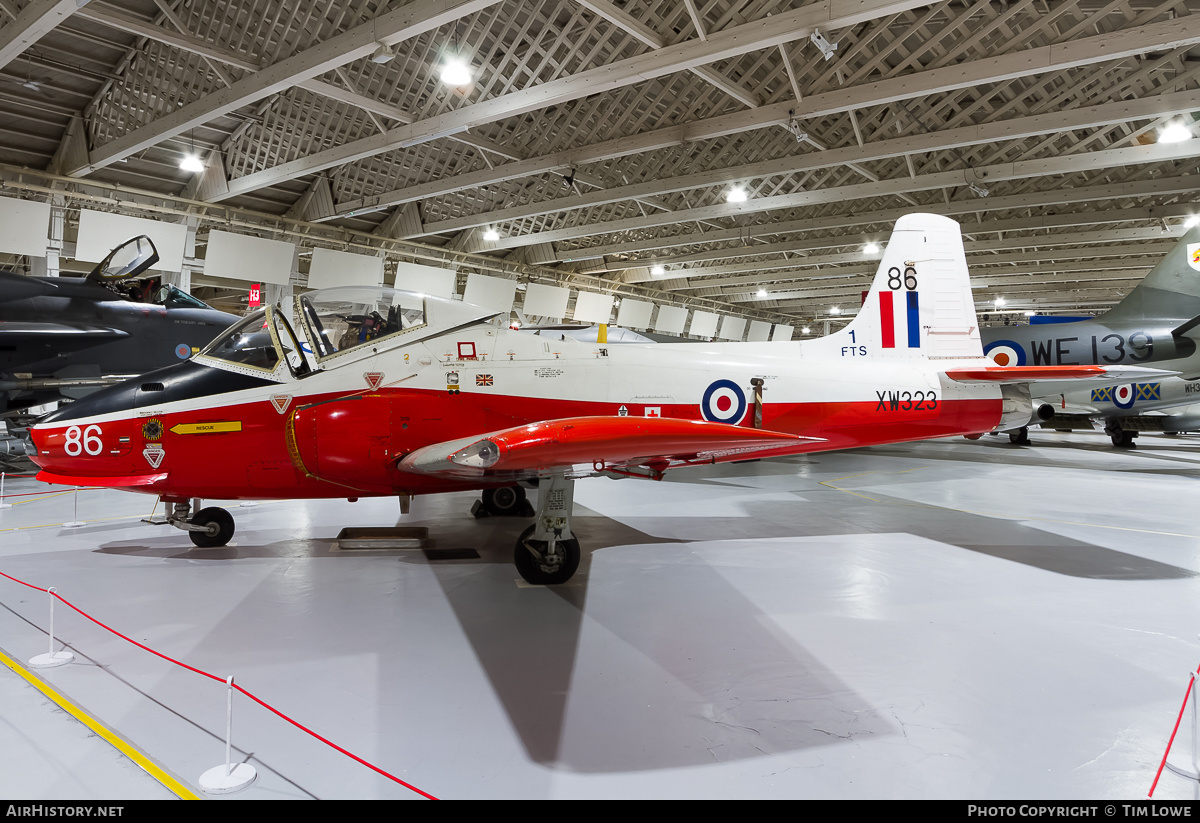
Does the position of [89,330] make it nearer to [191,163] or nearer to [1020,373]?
[191,163]

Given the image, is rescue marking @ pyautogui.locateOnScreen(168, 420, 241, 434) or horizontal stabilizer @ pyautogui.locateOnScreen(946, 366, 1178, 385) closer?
rescue marking @ pyautogui.locateOnScreen(168, 420, 241, 434)

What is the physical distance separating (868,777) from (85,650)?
12.7 ft

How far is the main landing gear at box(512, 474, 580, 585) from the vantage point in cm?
430

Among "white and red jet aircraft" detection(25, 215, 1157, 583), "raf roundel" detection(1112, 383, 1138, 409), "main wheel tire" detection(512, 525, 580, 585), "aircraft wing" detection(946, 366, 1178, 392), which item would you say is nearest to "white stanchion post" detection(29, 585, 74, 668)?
"white and red jet aircraft" detection(25, 215, 1157, 583)

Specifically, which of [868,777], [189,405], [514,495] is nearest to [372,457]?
[189,405]

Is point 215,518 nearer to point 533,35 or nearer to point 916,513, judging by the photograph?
point 916,513

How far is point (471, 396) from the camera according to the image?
4.95 m

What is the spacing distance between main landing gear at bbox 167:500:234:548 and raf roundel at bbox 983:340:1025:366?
15920mm

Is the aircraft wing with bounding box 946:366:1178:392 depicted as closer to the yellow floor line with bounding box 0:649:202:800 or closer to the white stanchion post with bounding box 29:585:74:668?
the yellow floor line with bounding box 0:649:202:800

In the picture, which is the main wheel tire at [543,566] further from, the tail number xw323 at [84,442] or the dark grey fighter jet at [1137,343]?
the dark grey fighter jet at [1137,343]

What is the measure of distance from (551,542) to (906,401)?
393cm

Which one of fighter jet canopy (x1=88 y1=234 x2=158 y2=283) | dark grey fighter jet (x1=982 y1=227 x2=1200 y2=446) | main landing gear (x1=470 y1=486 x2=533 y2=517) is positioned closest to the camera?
main landing gear (x1=470 y1=486 x2=533 y2=517)

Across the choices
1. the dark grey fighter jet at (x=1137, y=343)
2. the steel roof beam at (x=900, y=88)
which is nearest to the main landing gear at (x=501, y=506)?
the steel roof beam at (x=900, y=88)

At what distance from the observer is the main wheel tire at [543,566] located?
4402mm
